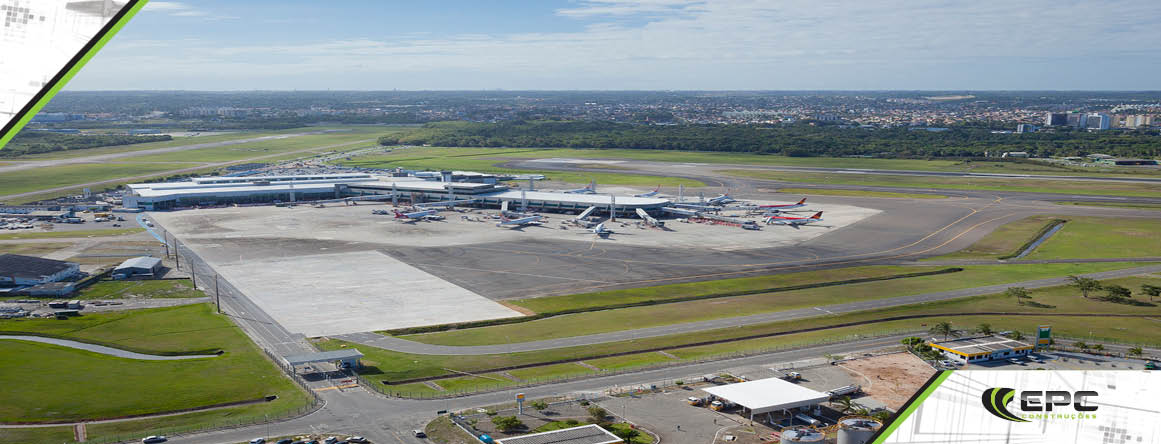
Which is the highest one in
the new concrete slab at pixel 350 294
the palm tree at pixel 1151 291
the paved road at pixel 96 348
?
the palm tree at pixel 1151 291

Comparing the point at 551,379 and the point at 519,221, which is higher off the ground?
the point at 519,221

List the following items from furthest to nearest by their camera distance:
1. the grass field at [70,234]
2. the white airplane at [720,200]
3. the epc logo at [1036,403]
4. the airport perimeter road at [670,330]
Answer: the white airplane at [720,200], the grass field at [70,234], the airport perimeter road at [670,330], the epc logo at [1036,403]

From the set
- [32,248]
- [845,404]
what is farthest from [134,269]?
[845,404]

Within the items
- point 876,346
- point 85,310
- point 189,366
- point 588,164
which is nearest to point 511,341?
point 189,366

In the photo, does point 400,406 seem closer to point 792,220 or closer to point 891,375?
point 891,375

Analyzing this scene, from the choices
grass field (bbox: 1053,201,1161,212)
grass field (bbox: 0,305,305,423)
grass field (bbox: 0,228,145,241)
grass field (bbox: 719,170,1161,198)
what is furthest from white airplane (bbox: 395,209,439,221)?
grass field (bbox: 1053,201,1161,212)

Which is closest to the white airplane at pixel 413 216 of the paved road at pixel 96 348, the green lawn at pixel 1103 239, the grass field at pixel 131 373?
the grass field at pixel 131 373

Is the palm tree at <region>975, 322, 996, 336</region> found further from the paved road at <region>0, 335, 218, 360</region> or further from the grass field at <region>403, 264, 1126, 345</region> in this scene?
the paved road at <region>0, 335, 218, 360</region>

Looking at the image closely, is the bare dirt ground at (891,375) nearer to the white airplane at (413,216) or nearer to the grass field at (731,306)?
the grass field at (731,306)
